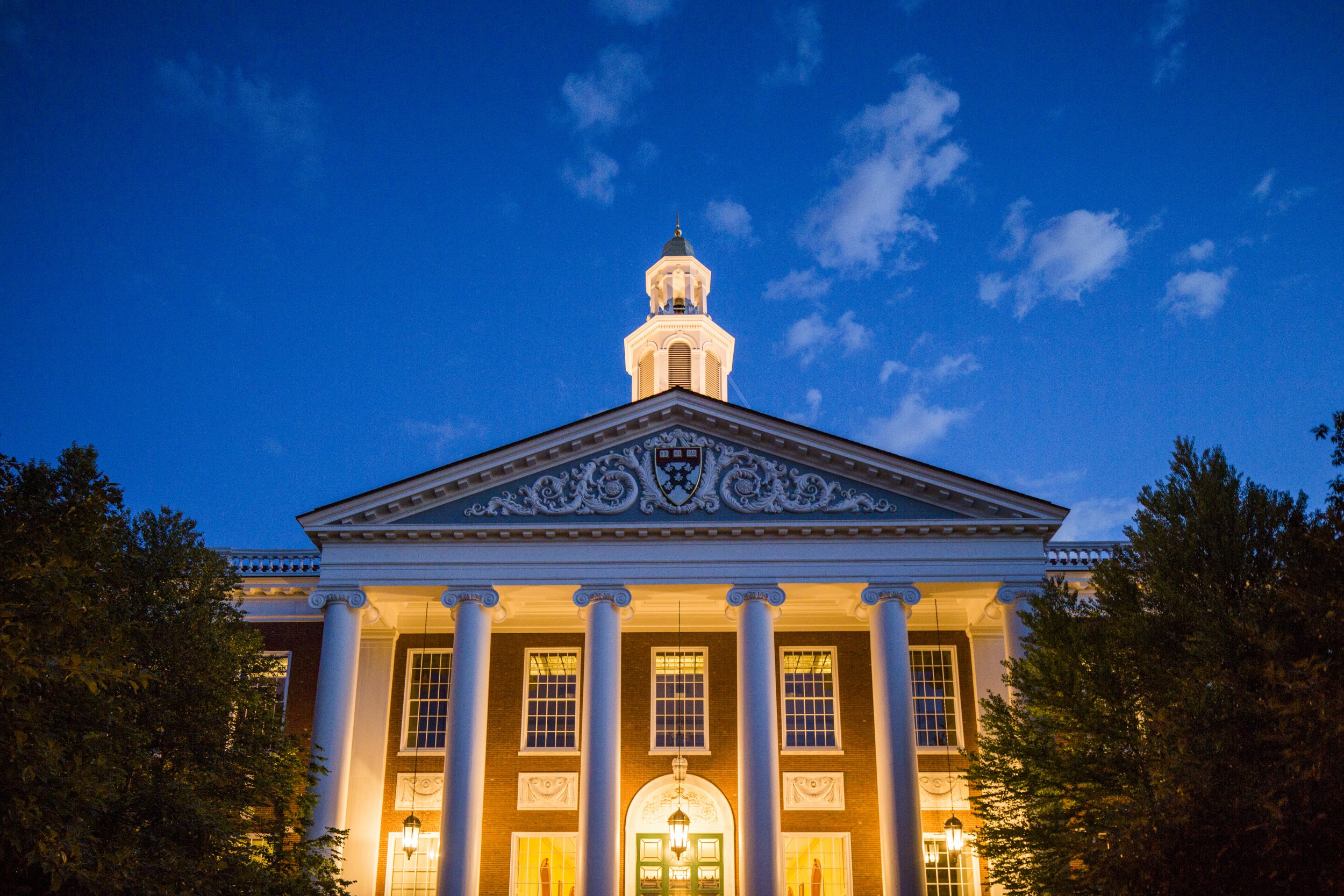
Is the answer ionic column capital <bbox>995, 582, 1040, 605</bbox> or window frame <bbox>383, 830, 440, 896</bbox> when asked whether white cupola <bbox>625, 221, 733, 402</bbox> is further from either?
window frame <bbox>383, 830, 440, 896</bbox>

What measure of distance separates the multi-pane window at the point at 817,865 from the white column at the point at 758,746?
3473 mm

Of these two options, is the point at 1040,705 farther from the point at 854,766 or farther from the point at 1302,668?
the point at 854,766

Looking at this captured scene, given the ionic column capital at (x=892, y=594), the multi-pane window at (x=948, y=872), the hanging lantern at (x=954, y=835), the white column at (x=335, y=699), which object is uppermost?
the ionic column capital at (x=892, y=594)

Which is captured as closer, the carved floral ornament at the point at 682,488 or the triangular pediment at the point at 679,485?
the triangular pediment at the point at 679,485

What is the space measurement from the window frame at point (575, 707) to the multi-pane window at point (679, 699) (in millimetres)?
2097

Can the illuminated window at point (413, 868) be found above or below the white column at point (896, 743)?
below

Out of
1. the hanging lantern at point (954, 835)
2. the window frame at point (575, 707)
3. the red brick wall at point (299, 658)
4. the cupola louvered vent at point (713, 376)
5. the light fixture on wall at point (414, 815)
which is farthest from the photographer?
the cupola louvered vent at point (713, 376)

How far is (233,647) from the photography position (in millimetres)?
21609

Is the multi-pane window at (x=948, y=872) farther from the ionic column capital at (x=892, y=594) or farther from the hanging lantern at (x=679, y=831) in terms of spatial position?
the hanging lantern at (x=679, y=831)

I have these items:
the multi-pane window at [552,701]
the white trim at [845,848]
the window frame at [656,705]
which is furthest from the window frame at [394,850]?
the white trim at [845,848]

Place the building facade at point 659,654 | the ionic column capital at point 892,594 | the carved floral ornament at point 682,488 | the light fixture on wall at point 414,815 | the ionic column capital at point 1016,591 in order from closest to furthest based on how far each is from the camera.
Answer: the building facade at point 659,654 < the light fixture on wall at point 414,815 < the ionic column capital at point 1016,591 < the ionic column capital at point 892,594 < the carved floral ornament at point 682,488

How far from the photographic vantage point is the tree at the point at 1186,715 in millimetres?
16484

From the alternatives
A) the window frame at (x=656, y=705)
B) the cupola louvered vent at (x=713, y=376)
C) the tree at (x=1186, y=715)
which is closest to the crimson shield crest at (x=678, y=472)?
the window frame at (x=656, y=705)

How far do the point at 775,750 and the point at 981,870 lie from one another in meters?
7.44
